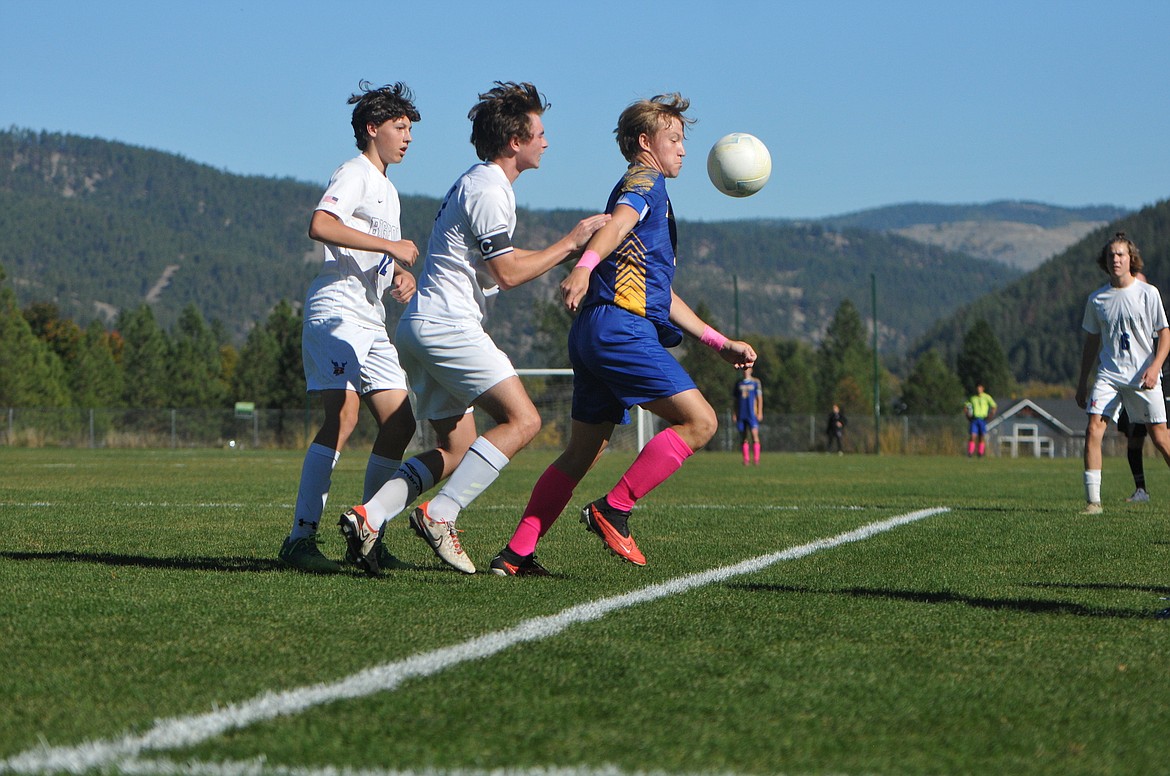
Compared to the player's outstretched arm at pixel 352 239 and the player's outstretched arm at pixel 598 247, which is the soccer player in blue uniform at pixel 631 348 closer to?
the player's outstretched arm at pixel 598 247

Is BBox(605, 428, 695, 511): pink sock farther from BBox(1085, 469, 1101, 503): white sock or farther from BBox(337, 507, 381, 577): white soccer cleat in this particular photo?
BBox(1085, 469, 1101, 503): white sock

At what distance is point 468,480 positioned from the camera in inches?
216

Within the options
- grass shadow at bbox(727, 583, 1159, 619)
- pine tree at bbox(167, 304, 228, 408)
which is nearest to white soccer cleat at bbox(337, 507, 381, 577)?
grass shadow at bbox(727, 583, 1159, 619)

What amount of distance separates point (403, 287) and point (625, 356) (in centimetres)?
118

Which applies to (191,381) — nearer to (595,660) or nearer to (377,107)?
(377,107)

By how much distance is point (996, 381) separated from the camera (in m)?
109

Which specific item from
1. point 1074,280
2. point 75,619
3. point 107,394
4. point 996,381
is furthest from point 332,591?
point 1074,280

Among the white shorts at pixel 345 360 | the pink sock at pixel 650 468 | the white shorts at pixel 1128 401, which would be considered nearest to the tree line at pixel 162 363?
the white shorts at pixel 1128 401

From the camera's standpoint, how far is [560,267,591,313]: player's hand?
16.1 ft

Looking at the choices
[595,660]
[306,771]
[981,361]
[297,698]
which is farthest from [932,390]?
[306,771]

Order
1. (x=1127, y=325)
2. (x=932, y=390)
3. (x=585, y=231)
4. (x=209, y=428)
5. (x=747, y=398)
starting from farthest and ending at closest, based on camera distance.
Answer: (x=932, y=390) → (x=209, y=428) → (x=747, y=398) → (x=1127, y=325) → (x=585, y=231)

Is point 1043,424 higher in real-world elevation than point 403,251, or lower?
lower

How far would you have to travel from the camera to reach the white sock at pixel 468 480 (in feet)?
17.7

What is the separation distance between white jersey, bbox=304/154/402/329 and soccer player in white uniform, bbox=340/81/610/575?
57 centimetres
